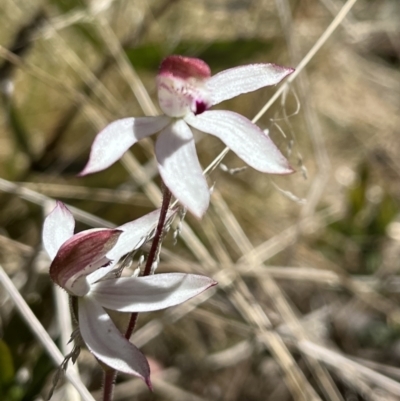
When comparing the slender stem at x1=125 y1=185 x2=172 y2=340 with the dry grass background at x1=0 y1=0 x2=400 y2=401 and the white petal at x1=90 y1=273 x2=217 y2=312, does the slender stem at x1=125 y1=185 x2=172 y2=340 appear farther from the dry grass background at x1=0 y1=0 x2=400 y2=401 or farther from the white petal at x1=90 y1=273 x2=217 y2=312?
the dry grass background at x1=0 y1=0 x2=400 y2=401

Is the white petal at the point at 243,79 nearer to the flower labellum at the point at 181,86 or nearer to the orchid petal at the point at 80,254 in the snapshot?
the flower labellum at the point at 181,86

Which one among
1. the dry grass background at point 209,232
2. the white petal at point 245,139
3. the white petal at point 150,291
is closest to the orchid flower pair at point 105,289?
the white petal at point 150,291

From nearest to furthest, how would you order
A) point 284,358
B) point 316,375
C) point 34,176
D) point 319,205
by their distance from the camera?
point 284,358
point 316,375
point 34,176
point 319,205

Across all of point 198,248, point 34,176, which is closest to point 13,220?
point 34,176

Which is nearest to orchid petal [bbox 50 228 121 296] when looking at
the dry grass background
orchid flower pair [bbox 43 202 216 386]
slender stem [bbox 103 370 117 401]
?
orchid flower pair [bbox 43 202 216 386]

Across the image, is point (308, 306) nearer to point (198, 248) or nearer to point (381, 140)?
point (198, 248)

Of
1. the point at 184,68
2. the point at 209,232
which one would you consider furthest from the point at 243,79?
the point at 209,232

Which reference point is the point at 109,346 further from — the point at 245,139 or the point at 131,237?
the point at 245,139
